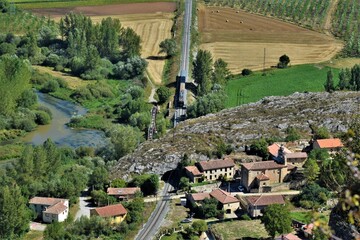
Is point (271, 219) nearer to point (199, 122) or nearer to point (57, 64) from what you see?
point (199, 122)

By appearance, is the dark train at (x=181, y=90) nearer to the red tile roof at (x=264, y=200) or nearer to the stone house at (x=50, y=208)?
the red tile roof at (x=264, y=200)

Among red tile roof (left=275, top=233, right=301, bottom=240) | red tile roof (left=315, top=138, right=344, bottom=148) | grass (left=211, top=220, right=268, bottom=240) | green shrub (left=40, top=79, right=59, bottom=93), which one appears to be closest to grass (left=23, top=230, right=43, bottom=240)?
grass (left=211, top=220, right=268, bottom=240)

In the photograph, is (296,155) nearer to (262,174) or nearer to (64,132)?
(262,174)

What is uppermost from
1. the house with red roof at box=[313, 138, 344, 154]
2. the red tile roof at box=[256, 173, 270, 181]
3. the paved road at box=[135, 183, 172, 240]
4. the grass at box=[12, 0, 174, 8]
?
the grass at box=[12, 0, 174, 8]

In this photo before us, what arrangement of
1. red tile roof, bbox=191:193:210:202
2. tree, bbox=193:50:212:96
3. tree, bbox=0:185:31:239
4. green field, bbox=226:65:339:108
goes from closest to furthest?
tree, bbox=0:185:31:239 → red tile roof, bbox=191:193:210:202 → green field, bbox=226:65:339:108 → tree, bbox=193:50:212:96

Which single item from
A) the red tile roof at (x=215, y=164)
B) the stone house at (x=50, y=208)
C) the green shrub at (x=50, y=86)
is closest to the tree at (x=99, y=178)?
the stone house at (x=50, y=208)

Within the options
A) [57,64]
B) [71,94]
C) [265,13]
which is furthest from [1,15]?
Answer: [265,13]

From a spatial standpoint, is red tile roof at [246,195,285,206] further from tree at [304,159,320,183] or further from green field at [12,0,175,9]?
green field at [12,0,175,9]
